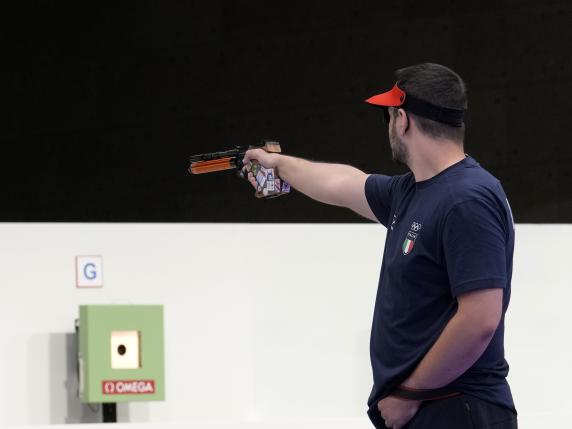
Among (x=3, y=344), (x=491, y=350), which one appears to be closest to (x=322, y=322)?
(x=3, y=344)

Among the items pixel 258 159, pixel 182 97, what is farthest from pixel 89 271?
pixel 258 159

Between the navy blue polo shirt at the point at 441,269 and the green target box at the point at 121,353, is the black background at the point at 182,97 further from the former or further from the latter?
the navy blue polo shirt at the point at 441,269

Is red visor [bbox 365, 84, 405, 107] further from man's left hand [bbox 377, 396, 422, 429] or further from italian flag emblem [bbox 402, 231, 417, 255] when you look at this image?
man's left hand [bbox 377, 396, 422, 429]

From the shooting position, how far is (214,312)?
3.85 m

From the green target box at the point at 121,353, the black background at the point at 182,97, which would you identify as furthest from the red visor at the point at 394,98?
the black background at the point at 182,97

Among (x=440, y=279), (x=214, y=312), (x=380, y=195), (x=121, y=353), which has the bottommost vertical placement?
(x=121, y=353)

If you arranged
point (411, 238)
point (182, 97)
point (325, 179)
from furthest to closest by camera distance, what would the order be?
1. point (182, 97)
2. point (325, 179)
3. point (411, 238)

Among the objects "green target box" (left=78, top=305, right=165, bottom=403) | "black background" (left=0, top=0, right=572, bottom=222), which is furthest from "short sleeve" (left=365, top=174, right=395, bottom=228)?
"black background" (left=0, top=0, right=572, bottom=222)

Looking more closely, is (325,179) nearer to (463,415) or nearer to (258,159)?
(258,159)

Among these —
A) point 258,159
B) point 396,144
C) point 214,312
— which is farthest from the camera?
point 214,312

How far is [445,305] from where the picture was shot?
5.84 feet

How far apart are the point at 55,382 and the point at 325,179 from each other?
73.2 inches

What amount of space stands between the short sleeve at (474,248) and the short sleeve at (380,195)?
0.36 metres

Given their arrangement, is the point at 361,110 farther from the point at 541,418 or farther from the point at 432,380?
the point at 432,380
